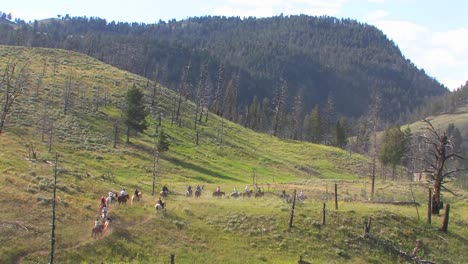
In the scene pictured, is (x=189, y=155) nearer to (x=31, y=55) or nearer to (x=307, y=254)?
(x=307, y=254)

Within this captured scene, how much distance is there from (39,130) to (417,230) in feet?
186

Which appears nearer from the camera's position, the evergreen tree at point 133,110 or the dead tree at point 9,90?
the dead tree at point 9,90

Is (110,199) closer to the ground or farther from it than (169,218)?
farther from it

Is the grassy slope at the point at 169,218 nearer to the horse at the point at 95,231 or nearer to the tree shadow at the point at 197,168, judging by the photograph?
the tree shadow at the point at 197,168

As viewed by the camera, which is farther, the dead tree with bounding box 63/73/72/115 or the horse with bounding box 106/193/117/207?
the dead tree with bounding box 63/73/72/115

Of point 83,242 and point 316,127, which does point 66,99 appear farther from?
point 316,127

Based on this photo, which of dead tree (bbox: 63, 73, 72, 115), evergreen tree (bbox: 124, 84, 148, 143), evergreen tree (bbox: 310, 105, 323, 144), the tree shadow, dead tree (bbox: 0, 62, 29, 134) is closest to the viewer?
dead tree (bbox: 0, 62, 29, 134)

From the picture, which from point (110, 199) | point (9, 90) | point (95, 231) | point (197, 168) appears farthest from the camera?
point (9, 90)

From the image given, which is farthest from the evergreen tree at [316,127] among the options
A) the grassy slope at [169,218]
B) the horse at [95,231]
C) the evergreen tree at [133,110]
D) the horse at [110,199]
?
the horse at [95,231]

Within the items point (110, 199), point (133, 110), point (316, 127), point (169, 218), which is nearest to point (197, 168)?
point (133, 110)

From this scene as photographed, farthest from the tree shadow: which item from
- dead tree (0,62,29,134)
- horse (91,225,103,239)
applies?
horse (91,225,103,239)

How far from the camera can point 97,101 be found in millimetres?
96625

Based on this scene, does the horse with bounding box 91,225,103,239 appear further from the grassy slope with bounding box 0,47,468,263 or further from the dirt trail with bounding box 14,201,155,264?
the grassy slope with bounding box 0,47,468,263

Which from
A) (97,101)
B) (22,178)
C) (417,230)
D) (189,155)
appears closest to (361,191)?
(417,230)
